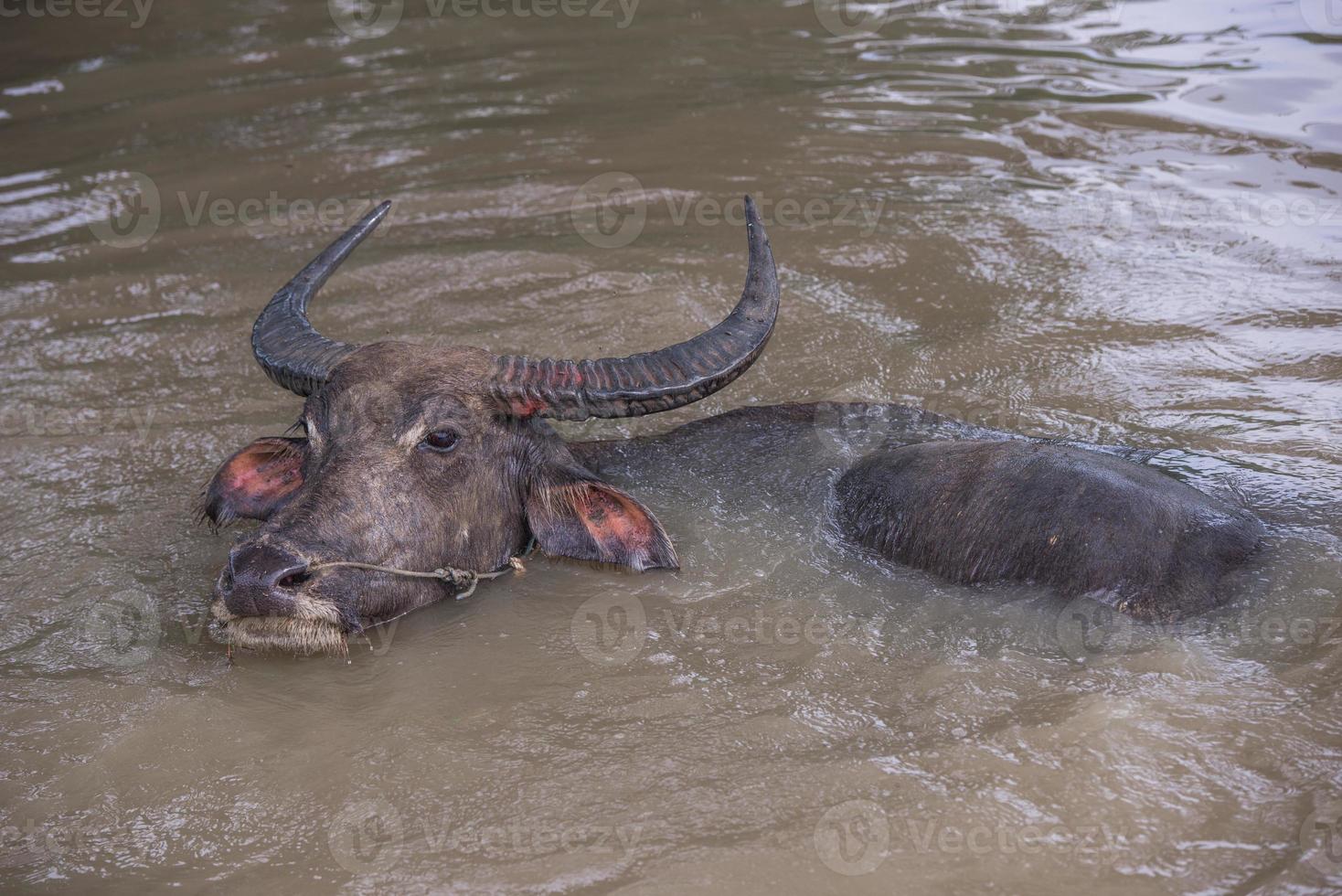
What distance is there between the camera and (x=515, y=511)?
14.3 feet

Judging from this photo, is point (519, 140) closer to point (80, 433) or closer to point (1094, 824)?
point (80, 433)

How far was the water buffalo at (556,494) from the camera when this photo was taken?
356 centimetres

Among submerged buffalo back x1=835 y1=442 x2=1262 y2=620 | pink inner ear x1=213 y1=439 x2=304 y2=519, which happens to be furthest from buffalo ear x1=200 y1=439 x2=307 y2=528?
submerged buffalo back x1=835 y1=442 x2=1262 y2=620

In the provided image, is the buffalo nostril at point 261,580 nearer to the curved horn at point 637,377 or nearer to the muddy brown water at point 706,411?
the muddy brown water at point 706,411

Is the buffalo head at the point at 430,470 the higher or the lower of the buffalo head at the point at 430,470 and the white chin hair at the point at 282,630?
the higher

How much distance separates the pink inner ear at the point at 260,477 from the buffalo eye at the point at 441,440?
0.74 meters

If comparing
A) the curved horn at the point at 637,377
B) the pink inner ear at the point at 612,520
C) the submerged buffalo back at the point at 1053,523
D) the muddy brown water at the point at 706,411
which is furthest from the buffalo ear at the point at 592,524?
the submerged buffalo back at the point at 1053,523

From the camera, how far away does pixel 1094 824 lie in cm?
285

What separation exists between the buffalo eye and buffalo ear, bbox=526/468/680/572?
1.24 feet

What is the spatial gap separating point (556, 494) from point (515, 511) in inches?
7.5

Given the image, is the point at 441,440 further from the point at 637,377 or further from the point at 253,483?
the point at 253,483

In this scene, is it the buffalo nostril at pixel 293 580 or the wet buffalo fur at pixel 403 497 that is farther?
the wet buffalo fur at pixel 403 497

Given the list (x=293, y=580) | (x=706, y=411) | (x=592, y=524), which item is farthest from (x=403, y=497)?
(x=706, y=411)

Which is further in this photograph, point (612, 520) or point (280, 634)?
point (612, 520)
